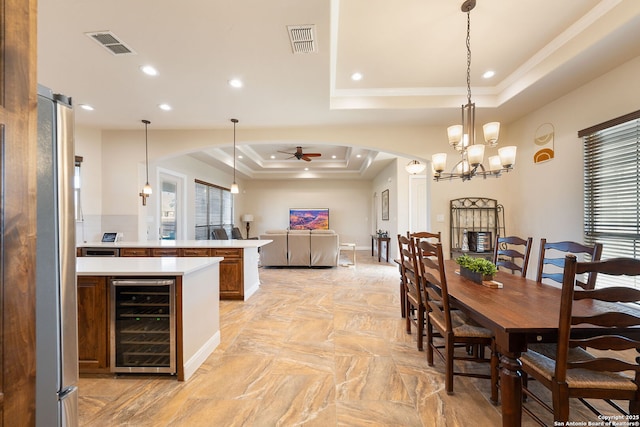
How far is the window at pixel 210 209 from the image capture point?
23.6 feet

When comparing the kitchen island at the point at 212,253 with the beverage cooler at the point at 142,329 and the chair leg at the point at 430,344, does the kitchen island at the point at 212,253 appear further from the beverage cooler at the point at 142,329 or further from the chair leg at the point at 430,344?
the chair leg at the point at 430,344

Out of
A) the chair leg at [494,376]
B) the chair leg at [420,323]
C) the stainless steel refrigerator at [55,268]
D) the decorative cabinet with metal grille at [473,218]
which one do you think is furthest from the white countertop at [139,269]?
the decorative cabinet with metal grille at [473,218]

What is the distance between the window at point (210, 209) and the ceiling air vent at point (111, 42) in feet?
15.2

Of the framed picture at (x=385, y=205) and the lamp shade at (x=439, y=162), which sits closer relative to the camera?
the lamp shade at (x=439, y=162)

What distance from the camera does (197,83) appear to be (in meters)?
3.23

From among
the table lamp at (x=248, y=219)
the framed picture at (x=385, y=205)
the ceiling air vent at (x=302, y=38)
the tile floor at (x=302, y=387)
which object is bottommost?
the tile floor at (x=302, y=387)

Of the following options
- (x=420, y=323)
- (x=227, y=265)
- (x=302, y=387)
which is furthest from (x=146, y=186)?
(x=420, y=323)

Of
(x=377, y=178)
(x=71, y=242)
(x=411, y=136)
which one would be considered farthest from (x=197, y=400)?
(x=377, y=178)

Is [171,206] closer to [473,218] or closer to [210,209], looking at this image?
[210,209]

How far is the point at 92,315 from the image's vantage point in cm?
216

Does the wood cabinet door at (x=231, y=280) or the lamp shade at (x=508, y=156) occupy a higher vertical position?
the lamp shade at (x=508, y=156)

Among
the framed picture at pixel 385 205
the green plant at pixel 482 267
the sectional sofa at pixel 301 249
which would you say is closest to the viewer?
the green plant at pixel 482 267

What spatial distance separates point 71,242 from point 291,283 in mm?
4358

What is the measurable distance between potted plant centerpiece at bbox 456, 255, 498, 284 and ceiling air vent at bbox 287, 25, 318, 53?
243 cm
